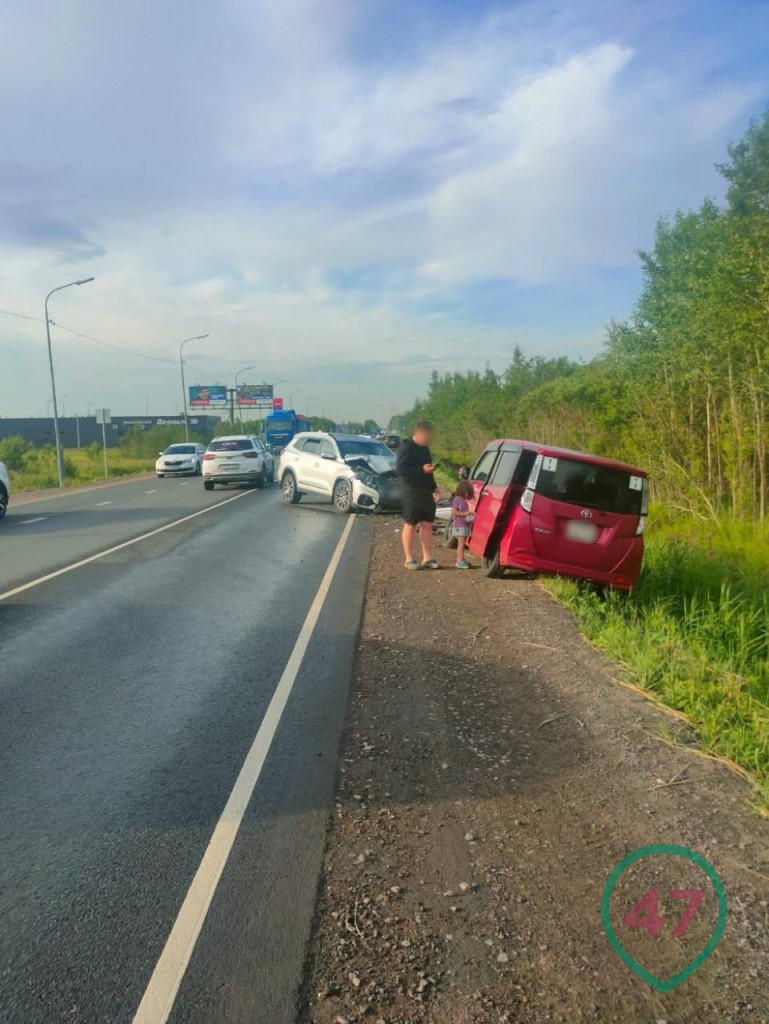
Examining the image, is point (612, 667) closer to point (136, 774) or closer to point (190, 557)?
point (136, 774)

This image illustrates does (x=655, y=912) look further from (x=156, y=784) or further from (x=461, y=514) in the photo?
(x=461, y=514)

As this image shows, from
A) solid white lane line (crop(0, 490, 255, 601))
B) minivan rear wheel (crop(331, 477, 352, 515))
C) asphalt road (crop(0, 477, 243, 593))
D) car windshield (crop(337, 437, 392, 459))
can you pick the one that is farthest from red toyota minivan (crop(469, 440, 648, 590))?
car windshield (crop(337, 437, 392, 459))

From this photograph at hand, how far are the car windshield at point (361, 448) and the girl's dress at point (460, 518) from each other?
29.6 ft

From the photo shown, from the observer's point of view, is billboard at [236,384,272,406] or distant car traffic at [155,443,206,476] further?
billboard at [236,384,272,406]

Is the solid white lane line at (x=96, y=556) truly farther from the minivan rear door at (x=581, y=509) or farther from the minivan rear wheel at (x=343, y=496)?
the minivan rear door at (x=581, y=509)

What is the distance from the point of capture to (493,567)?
10.2m

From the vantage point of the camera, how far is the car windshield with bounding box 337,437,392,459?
805 inches

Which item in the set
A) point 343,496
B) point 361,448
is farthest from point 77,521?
point 361,448

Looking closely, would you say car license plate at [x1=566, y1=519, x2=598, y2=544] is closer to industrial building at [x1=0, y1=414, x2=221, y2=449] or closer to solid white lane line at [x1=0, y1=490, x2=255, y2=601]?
solid white lane line at [x1=0, y1=490, x2=255, y2=601]

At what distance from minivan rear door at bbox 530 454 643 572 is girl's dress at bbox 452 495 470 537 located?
83.9 inches

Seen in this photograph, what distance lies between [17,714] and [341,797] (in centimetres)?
250

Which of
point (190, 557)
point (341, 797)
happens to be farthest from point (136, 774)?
point (190, 557)

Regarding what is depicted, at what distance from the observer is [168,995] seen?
2.76 m

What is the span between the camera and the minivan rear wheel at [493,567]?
994cm
